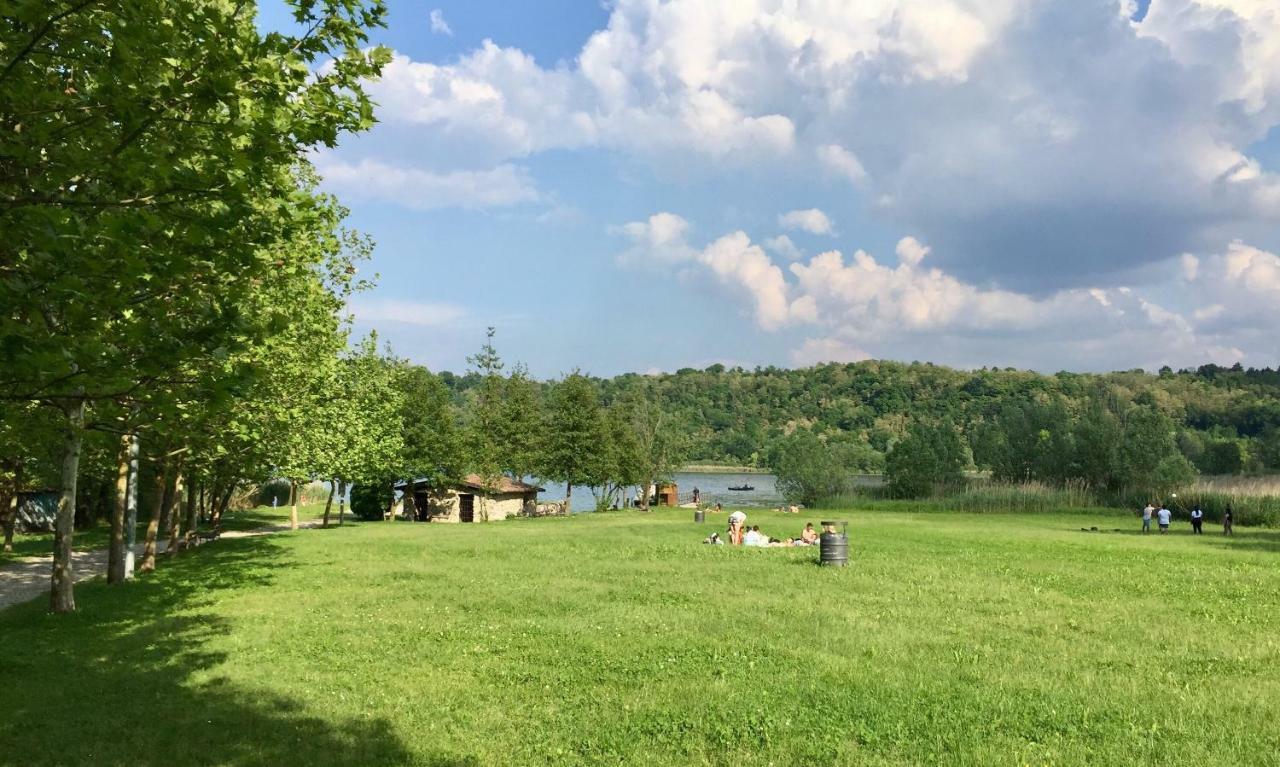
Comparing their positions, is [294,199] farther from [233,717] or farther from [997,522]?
[997,522]

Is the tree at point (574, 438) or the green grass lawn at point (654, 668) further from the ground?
the tree at point (574, 438)

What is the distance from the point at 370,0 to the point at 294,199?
2.15 metres

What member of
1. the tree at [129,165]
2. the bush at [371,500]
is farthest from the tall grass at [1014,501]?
the tree at [129,165]

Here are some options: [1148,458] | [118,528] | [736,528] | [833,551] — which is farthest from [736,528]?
[1148,458]

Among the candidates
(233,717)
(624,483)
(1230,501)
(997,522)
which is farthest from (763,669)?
(624,483)

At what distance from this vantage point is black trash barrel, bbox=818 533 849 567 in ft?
72.5

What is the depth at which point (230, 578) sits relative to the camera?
2041cm

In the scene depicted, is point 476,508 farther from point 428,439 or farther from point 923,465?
point 923,465

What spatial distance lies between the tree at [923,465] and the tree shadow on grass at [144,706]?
2514 inches

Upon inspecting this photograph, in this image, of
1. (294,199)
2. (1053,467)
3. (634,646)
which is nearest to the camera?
(294,199)

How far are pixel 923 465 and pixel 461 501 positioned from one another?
40053mm

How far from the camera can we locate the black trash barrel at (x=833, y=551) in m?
22.1

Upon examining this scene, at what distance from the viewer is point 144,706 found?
30.9 feet

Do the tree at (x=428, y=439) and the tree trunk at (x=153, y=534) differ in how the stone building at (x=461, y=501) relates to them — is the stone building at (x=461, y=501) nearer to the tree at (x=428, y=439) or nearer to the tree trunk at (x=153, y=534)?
the tree at (x=428, y=439)
